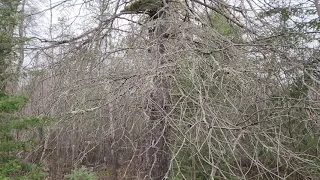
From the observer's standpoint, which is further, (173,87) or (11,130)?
(11,130)

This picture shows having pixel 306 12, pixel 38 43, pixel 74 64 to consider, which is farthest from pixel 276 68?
pixel 306 12

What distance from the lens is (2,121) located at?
4.78m

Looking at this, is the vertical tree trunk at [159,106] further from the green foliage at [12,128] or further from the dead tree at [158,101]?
the green foliage at [12,128]

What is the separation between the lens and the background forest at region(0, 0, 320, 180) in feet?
11.8

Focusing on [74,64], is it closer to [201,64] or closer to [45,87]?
[45,87]

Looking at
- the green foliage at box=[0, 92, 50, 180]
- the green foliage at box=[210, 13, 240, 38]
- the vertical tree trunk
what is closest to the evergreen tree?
the green foliage at box=[0, 92, 50, 180]

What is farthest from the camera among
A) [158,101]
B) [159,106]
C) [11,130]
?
[11,130]

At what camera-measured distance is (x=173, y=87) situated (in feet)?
13.4

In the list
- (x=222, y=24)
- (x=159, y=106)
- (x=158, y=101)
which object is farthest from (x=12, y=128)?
(x=222, y=24)

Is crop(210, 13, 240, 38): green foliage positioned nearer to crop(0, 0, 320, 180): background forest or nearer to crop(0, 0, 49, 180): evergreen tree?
crop(0, 0, 320, 180): background forest

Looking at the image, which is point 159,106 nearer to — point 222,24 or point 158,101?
point 158,101

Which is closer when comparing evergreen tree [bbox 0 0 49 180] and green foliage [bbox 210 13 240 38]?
evergreen tree [bbox 0 0 49 180]

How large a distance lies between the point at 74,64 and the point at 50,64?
1.33 ft

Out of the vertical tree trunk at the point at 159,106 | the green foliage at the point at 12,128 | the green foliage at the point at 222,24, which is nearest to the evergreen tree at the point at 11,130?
the green foliage at the point at 12,128
